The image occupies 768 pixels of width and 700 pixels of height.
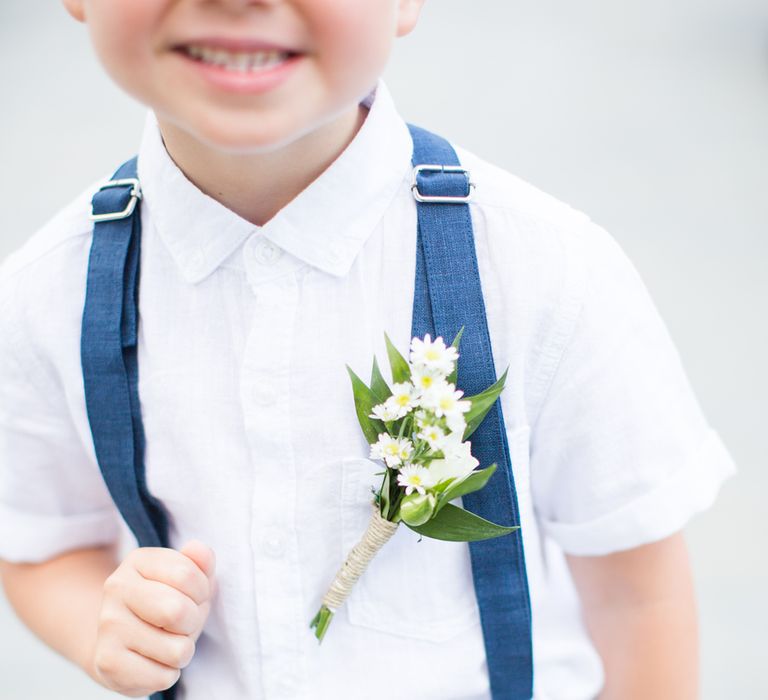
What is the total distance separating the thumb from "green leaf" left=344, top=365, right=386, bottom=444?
15cm

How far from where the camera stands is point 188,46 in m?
0.61

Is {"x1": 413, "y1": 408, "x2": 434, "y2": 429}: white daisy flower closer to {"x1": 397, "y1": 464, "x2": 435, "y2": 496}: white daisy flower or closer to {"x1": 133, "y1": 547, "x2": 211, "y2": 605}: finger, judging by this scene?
{"x1": 397, "y1": 464, "x2": 435, "y2": 496}: white daisy flower

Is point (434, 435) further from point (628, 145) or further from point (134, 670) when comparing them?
point (628, 145)

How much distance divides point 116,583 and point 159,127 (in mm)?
358

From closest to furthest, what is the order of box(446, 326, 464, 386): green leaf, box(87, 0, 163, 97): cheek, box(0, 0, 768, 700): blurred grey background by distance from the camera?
1. box(87, 0, 163, 97): cheek
2. box(446, 326, 464, 386): green leaf
3. box(0, 0, 768, 700): blurred grey background

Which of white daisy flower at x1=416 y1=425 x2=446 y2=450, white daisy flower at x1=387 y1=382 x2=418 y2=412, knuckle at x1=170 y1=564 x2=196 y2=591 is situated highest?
white daisy flower at x1=387 y1=382 x2=418 y2=412

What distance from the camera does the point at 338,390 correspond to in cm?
77

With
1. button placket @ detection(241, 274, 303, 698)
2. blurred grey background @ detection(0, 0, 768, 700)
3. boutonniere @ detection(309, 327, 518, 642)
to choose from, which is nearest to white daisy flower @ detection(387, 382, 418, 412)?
boutonniere @ detection(309, 327, 518, 642)

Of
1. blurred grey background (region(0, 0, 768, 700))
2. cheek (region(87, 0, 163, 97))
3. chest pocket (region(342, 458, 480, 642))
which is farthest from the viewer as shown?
blurred grey background (region(0, 0, 768, 700))

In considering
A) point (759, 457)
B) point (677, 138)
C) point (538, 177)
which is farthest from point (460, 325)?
point (677, 138)

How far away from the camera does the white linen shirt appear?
76 centimetres

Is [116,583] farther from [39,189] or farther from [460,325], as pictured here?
[39,189]

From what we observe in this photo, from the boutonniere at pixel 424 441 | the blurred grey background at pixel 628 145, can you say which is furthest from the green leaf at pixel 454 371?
the blurred grey background at pixel 628 145

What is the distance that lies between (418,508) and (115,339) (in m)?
0.27
